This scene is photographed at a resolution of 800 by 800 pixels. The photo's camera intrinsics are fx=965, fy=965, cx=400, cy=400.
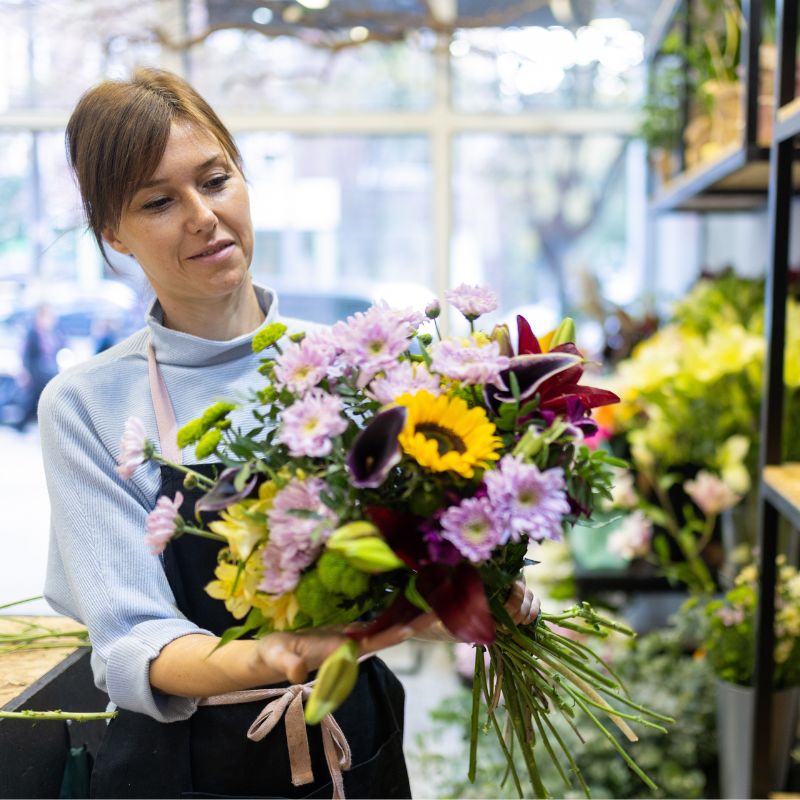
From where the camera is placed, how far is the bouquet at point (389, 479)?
0.72 metres

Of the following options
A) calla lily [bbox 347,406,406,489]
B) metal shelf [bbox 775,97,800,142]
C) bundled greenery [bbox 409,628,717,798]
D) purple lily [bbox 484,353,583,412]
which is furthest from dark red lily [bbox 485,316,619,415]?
bundled greenery [bbox 409,628,717,798]

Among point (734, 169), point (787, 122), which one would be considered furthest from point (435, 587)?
point (734, 169)

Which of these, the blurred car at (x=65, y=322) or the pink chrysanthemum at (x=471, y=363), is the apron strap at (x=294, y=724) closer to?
the pink chrysanthemum at (x=471, y=363)

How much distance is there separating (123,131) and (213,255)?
166 millimetres

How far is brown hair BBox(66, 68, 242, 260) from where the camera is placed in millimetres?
1071

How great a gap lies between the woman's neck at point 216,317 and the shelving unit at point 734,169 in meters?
1.23

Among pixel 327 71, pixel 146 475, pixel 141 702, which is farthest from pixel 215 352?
pixel 327 71

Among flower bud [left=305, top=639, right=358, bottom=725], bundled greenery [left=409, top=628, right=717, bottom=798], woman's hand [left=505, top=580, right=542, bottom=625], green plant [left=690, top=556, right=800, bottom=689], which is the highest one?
flower bud [left=305, top=639, right=358, bottom=725]

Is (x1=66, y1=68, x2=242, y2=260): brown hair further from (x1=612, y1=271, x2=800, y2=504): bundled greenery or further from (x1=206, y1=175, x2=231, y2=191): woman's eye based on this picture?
(x1=612, y1=271, x2=800, y2=504): bundled greenery

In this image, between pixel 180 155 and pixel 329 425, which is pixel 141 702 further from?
pixel 180 155

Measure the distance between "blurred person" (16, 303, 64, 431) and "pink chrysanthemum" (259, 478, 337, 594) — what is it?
3.69 meters

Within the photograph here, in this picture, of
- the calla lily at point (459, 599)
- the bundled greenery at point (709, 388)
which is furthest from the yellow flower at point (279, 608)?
the bundled greenery at point (709, 388)

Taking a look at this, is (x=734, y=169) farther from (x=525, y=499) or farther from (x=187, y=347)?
(x=525, y=499)

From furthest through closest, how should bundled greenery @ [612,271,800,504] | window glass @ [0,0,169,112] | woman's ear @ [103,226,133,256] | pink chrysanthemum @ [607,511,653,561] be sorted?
window glass @ [0,0,169,112] < pink chrysanthemum @ [607,511,653,561] < bundled greenery @ [612,271,800,504] < woman's ear @ [103,226,133,256]
